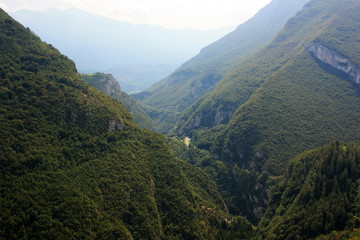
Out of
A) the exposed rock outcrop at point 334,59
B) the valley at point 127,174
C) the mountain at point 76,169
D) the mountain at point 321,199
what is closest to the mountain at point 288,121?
the exposed rock outcrop at point 334,59

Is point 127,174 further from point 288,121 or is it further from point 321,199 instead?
point 288,121

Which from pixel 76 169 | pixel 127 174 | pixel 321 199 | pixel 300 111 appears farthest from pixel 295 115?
pixel 76 169

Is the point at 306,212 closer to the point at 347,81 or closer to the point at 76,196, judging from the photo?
the point at 76,196

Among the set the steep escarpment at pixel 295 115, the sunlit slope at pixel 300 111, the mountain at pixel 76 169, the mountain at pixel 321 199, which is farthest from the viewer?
the sunlit slope at pixel 300 111

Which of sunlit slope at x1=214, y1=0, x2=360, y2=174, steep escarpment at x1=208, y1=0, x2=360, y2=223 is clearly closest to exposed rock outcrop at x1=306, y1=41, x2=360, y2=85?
sunlit slope at x1=214, y1=0, x2=360, y2=174

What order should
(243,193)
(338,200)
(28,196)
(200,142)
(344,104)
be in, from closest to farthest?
(28,196) → (338,200) → (243,193) → (344,104) → (200,142)

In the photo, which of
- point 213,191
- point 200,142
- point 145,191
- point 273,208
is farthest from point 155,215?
point 200,142

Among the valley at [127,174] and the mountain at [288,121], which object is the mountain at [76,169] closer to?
the valley at [127,174]
